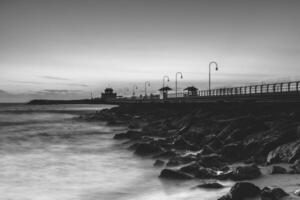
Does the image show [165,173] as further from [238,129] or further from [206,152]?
[238,129]

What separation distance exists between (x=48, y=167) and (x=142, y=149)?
197 inches

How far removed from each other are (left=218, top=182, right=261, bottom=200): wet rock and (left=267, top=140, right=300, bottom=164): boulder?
4069 millimetres

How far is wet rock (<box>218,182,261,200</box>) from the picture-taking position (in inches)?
332

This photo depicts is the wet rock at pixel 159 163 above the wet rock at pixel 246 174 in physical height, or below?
below

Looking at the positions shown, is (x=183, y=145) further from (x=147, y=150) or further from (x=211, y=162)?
(x=211, y=162)

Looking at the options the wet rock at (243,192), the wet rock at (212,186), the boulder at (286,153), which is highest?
the boulder at (286,153)

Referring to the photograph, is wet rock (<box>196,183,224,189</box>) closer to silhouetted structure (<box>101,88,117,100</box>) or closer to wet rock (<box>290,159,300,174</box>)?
wet rock (<box>290,159,300,174</box>)

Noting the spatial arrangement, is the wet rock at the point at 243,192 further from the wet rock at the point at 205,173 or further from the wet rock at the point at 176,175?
the wet rock at the point at 176,175

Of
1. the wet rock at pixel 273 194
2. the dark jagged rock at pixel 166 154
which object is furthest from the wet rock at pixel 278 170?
the dark jagged rock at pixel 166 154

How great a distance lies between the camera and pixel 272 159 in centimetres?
1248

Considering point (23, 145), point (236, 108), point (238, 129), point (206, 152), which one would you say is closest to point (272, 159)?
point (206, 152)

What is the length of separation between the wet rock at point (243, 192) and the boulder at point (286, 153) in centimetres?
407

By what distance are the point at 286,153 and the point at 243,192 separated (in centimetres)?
475

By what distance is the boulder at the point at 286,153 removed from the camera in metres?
12.0
